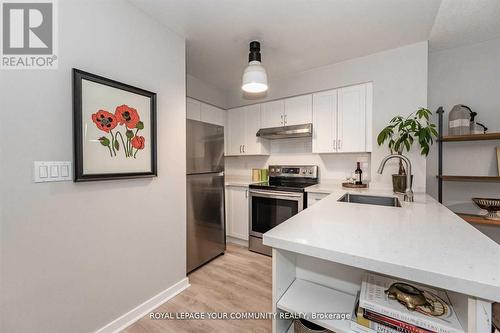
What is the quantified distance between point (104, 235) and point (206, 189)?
1176 mm

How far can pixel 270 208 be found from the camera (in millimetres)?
2758

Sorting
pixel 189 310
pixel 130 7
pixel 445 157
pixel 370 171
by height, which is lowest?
pixel 189 310

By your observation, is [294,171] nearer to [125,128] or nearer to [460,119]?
[460,119]

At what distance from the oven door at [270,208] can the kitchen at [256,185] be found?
0.07 ft

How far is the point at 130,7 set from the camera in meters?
1.61

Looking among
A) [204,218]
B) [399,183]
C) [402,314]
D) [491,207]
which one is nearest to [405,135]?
[399,183]

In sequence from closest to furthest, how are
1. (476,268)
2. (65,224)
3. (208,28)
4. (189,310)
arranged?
(476,268) → (65,224) → (189,310) → (208,28)

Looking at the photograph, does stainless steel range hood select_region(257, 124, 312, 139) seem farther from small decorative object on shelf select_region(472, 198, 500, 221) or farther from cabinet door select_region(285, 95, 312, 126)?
small decorative object on shelf select_region(472, 198, 500, 221)

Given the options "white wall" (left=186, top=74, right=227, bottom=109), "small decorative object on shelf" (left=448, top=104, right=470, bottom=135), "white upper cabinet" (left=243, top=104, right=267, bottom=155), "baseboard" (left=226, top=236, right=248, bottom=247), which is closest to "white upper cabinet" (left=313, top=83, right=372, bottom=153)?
"small decorative object on shelf" (left=448, top=104, right=470, bottom=135)

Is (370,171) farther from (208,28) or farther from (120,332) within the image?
(120,332)

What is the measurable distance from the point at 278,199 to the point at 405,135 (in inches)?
58.0

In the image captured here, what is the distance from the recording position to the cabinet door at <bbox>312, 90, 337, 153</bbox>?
2660mm

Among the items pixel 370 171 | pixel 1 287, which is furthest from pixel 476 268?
pixel 370 171

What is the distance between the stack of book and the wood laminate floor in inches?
39.7
